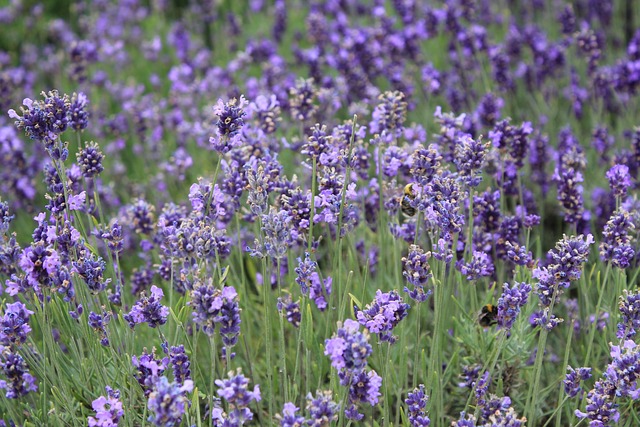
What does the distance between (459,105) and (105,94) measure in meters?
2.98

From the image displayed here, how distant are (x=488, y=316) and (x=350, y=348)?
2.91 feet

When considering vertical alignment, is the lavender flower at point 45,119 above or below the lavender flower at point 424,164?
above

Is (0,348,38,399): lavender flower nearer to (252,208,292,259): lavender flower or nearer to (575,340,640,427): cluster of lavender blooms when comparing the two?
(252,208,292,259): lavender flower

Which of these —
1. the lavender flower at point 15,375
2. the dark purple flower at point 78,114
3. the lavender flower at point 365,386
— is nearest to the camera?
the lavender flower at point 365,386

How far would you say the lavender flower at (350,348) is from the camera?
6.30 feet

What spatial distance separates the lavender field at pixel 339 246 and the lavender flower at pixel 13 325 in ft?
0.04

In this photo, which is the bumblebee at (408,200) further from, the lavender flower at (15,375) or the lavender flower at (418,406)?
the lavender flower at (15,375)

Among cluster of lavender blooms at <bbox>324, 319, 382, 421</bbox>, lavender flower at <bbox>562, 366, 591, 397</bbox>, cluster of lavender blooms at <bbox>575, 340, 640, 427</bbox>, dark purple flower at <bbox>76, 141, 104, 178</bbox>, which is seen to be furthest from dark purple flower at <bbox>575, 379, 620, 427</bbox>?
dark purple flower at <bbox>76, 141, 104, 178</bbox>

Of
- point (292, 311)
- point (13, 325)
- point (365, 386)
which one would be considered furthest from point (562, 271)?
point (13, 325)

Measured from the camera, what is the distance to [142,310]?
2.32m

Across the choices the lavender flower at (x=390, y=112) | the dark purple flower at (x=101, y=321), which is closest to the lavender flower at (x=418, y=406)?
the dark purple flower at (x=101, y=321)

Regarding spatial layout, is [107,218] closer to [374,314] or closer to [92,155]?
[92,155]

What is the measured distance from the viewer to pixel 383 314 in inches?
85.8

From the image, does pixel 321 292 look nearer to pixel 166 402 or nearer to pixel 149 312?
pixel 149 312
